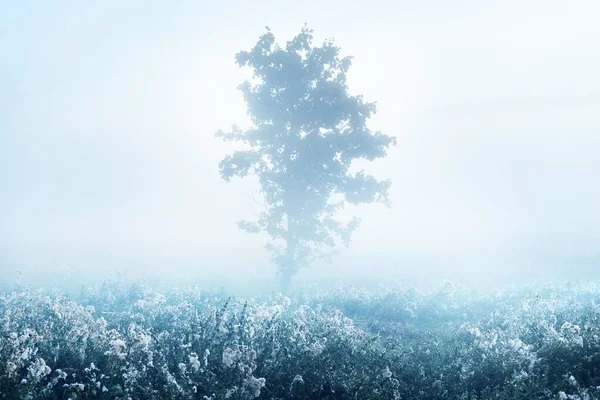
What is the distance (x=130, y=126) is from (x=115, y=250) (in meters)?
106

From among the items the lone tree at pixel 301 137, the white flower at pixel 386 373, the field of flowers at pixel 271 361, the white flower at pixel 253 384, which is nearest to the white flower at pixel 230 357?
the field of flowers at pixel 271 361

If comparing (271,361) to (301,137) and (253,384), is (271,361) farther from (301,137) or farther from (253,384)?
(301,137)

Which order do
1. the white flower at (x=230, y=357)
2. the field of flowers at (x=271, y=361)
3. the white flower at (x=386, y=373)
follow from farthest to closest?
the white flower at (x=386, y=373) < the white flower at (x=230, y=357) < the field of flowers at (x=271, y=361)

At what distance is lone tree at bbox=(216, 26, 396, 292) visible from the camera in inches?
894

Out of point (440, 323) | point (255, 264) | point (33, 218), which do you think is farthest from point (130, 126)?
point (440, 323)

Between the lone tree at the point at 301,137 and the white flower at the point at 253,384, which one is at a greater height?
the lone tree at the point at 301,137

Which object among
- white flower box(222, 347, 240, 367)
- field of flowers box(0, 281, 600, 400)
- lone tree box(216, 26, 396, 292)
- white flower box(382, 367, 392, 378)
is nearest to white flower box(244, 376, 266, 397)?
field of flowers box(0, 281, 600, 400)

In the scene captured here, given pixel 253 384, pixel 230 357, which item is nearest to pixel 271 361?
pixel 230 357

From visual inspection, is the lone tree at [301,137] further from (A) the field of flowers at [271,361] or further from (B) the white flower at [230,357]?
(B) the white flower at [230,357]

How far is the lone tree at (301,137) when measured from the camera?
22719 millimetres

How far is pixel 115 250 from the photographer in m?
48.6

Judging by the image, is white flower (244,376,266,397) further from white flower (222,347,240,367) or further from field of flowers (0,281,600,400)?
white flower (222,347,240,367)

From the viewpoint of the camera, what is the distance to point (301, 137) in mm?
23438

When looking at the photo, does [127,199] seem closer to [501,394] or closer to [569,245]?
[569,245]
